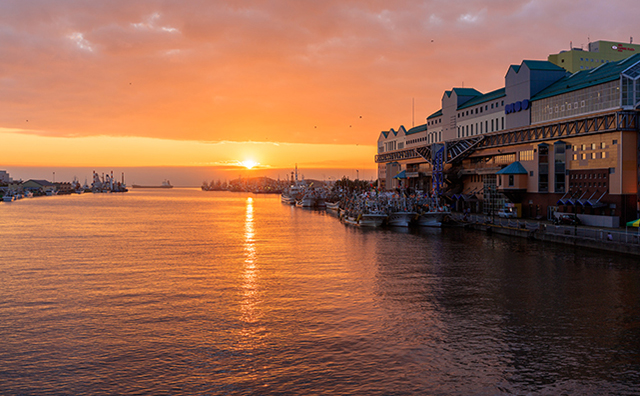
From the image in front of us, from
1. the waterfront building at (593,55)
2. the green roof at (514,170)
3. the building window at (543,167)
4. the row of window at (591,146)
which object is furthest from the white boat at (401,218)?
the waterfront building at (593,55)

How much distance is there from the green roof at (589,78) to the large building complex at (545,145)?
187mm

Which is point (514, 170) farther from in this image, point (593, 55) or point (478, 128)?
point (593, 55)

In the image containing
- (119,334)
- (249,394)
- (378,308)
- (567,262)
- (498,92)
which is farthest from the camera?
(498,92)

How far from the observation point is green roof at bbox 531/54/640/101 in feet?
211

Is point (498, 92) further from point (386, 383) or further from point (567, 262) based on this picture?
point (386, 383)

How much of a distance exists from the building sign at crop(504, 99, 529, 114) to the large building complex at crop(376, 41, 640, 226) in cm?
20

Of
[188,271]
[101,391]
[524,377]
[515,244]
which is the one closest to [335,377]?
[524,377]

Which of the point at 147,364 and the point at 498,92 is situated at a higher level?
the point at 498,92

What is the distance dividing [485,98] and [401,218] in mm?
30257

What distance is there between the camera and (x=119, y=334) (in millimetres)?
26094

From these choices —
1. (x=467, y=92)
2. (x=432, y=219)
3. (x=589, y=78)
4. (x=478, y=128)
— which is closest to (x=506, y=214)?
(x=432, y=219)

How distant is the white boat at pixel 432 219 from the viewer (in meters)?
87.6

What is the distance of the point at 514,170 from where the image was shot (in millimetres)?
80188

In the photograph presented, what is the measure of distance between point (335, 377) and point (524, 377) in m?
7.98
